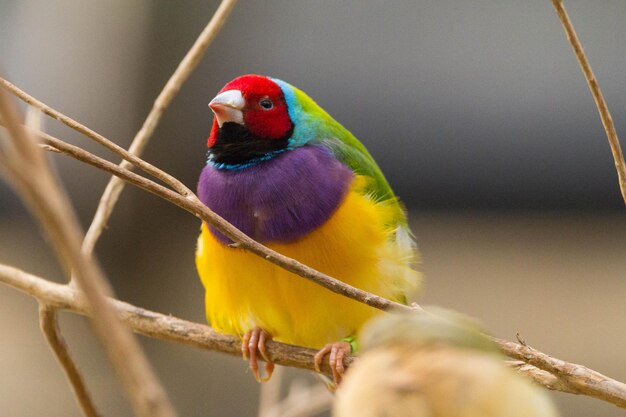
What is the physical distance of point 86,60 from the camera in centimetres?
343

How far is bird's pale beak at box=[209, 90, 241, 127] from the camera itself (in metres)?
1.73

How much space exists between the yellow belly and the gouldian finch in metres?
0.99

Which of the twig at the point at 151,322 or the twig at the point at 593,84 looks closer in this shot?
the twig at the point at 593,84

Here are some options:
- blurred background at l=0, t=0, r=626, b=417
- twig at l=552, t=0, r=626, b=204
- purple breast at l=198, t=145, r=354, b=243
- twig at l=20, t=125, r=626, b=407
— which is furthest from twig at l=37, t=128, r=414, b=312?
blurred background at l=0, t=0, r=626, b=417

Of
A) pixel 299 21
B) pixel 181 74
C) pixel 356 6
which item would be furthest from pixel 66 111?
pixel 181 74

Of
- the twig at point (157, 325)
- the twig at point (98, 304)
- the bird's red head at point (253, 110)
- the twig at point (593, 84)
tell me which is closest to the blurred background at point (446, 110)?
the bird's red head at point (253, 110)

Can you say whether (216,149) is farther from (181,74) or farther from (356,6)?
(356,6)

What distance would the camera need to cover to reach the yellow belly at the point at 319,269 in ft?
5.34

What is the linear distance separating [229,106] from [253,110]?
0.06 m

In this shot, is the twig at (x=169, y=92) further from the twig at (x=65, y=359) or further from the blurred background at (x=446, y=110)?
the blurred background at (x=446, y=110)

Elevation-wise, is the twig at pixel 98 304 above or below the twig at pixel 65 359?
above

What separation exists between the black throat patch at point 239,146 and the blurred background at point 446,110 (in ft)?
4.86

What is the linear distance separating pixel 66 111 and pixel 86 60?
0.71 feet

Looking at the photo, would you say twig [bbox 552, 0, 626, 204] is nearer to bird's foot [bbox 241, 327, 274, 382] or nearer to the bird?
the bird
